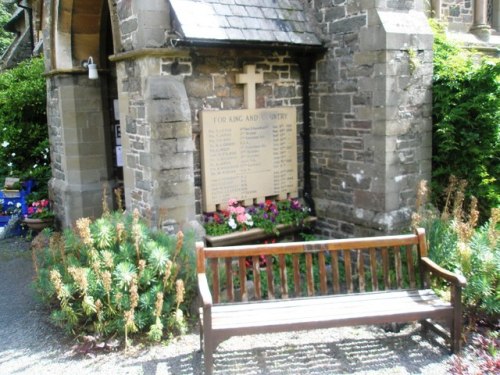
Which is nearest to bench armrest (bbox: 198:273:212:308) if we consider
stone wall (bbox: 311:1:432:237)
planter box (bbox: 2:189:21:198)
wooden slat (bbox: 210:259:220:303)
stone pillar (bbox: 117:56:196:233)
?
wooden slat (bbox: 210:259:220:303)

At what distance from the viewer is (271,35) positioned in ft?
20.7

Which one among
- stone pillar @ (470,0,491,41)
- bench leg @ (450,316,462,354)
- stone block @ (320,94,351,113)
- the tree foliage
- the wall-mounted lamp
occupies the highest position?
the tree foliage

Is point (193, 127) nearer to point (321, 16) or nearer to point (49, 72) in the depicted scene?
point (321, 16)

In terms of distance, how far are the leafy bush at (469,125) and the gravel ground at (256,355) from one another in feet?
8.23

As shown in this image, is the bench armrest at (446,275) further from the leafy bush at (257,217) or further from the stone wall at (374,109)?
the leafy bush at (257,217)

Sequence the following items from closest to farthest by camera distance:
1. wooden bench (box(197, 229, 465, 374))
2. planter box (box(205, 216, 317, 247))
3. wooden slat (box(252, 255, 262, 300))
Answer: wooden bench (box(197, 229, 465, 374)) < wooden slat (box(252, 255, 262, 300)) < planter box (box(205, 216, 317, 247))

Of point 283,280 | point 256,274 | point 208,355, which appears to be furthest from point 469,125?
point 208,355

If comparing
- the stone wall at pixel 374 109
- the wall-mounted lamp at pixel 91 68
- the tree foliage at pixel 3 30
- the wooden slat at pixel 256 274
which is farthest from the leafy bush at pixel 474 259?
the tree foliage at pixel 3 30

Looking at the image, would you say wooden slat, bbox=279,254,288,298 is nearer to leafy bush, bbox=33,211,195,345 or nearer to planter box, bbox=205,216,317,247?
leafy bush, bbox=33,211,195,345

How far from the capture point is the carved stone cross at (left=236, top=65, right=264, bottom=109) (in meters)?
6.45

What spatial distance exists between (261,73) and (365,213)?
7.13 ft

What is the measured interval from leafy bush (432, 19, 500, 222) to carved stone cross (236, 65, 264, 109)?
7.34 feet

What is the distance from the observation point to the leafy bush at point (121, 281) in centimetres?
452

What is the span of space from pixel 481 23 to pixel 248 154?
677 cm
